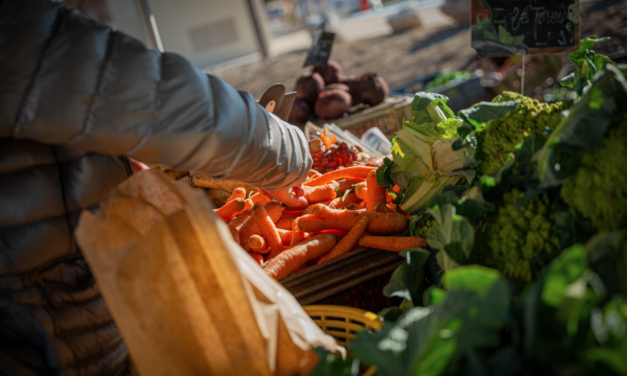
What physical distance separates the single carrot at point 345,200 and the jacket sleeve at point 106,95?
999 millimetres

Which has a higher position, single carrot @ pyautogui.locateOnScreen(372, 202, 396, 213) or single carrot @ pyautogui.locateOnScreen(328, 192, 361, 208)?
single carrot @ pyautogui.locateOnScreen(372, 202, 396, 213)

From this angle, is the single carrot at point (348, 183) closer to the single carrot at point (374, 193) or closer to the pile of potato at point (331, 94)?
the single carrot at point (374, 193)

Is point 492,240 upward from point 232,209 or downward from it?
upward

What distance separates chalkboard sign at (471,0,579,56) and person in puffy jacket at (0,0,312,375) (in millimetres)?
1429

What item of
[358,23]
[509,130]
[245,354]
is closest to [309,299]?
[245,354]

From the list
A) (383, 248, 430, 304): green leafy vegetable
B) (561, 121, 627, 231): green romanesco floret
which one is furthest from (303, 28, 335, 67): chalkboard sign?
(561, 121, 627, 231): green romanesco floret

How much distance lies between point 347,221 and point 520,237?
32.8 inches

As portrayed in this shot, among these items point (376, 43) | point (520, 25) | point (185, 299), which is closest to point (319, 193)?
point (185, 299)

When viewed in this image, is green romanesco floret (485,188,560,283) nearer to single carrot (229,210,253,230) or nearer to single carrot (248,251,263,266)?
single carrot (248,251,263,266)

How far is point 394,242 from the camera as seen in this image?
1.70m

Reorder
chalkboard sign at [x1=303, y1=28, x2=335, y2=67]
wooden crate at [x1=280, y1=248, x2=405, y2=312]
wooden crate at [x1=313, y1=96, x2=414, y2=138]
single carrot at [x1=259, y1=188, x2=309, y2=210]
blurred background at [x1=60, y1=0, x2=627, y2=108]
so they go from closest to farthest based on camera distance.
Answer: wooden crate at [x1=280, y1=248, x2=405, y2=312] < single carrot at [x1=259, y1=188, x2=309, y2=210] < wooden crate at [x1=313, y1=96, x2=414, y2=138] < chalkboard sign at [x1=303, y1=28, x2=335, y2=67] < blurred background at [x1=60, y1=0, x2=627, y2=108]

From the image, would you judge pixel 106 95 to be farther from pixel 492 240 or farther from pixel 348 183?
pixel 348 183

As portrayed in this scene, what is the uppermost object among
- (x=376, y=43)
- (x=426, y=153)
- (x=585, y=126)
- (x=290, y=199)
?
(x=585, y=126)

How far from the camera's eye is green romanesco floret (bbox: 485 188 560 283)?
1.21 meters
